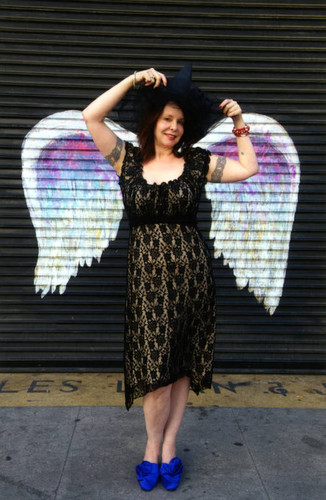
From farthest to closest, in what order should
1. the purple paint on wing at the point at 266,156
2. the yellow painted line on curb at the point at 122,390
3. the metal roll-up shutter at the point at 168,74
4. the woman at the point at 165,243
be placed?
the purple paint on wing at the point at 266,156, the metal roll-up shutter at the point at 168,74, the yellow painted line on curb at the point at 122,390, the woman at the point at 165,243

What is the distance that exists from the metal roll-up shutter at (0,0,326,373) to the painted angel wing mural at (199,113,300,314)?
0.32 feet

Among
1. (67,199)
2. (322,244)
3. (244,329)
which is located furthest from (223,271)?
(67,199)

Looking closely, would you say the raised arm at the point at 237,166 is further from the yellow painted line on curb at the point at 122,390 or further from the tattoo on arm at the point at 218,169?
the yellow painted line on curb at the point at 122,390

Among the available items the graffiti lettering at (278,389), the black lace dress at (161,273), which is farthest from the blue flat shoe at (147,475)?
the graffiti lettering at (278,389)

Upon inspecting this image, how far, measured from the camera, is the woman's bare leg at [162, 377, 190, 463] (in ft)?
8.59

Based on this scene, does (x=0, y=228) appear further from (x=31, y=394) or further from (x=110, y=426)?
(x=110, y=426)

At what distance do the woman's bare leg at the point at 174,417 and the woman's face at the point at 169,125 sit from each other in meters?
1.35

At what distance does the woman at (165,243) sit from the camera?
244 cm

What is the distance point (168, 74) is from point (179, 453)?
10.6 feet

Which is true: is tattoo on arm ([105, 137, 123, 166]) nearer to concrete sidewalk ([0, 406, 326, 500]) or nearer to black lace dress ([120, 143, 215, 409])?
black lace dress ([120, 143, 215, 409])

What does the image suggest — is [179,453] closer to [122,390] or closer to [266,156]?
[122,390]

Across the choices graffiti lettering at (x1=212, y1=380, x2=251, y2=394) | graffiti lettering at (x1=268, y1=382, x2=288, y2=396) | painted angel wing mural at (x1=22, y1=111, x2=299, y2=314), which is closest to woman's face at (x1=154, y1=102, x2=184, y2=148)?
painted angel wing mural at (x1=22, y1=111, x2=299, y2=314)

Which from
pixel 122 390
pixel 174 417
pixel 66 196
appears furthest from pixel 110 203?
pixel 174 417

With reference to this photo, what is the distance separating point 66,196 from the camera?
14.2ft
